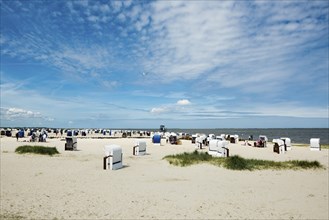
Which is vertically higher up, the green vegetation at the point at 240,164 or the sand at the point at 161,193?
the green vegetation at the point at 240,164

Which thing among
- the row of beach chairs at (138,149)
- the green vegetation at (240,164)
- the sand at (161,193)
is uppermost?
the row of beach chairs at (138,149)

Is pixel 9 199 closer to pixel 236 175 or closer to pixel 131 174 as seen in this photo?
pixel 131 174

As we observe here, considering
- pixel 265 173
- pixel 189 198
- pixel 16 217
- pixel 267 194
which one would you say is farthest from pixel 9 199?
pixel 265 173

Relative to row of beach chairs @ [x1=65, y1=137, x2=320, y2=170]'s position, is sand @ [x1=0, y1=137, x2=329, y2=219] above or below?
below

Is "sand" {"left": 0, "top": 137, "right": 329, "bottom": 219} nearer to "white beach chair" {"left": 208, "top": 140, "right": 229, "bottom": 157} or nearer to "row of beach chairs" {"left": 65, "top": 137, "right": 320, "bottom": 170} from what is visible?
"row of beach chairs" {"left": 65, "top": 137, "right": 320, "bottom": 170}

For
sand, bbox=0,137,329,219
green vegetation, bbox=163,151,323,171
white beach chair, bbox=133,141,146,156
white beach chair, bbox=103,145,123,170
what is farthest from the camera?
white beach chair, bbox=133,141,146,156

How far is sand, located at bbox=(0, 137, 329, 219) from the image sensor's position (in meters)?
9.29

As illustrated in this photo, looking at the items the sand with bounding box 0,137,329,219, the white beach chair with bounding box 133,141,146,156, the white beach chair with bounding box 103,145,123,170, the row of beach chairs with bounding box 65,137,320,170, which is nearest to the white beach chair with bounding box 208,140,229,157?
the row of beach chairs with bounding box 65,137,320,170

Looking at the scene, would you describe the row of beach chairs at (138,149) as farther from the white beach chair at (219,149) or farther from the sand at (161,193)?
the sand at (161,193)

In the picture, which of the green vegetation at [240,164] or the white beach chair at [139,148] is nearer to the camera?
the green vegetation at [240,164]

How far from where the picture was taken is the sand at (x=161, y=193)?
9.29 m

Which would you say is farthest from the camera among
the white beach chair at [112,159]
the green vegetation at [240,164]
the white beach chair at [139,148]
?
the white beach chair at [139,148]

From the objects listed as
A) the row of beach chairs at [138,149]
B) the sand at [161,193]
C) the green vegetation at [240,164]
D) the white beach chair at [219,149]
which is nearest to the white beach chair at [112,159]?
the row of beach chairs at [138,149]

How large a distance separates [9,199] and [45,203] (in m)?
1.48
